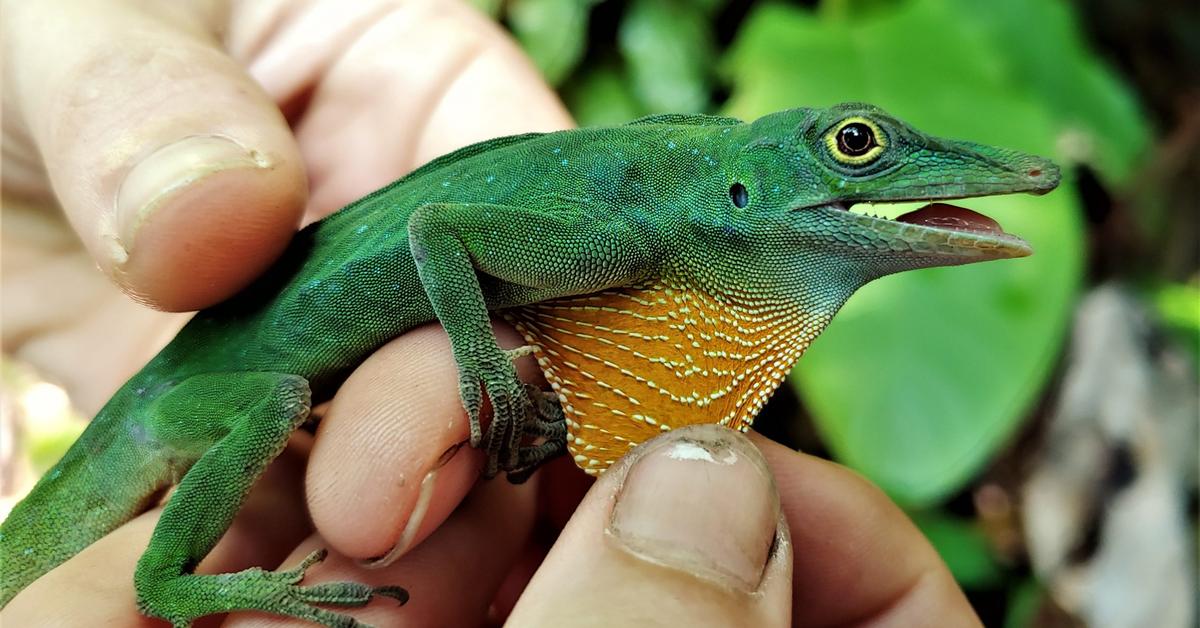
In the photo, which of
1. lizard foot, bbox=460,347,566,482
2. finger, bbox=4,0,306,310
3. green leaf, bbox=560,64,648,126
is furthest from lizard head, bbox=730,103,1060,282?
green leaf, bbox=560,64,648,126

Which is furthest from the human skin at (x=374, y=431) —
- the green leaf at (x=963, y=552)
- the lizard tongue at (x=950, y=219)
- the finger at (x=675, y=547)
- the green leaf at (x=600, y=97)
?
the green leaf at (x=963, y=552)

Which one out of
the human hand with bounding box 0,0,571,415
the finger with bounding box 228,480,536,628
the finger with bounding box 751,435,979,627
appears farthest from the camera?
the finger with bounding box 751,435,979,627

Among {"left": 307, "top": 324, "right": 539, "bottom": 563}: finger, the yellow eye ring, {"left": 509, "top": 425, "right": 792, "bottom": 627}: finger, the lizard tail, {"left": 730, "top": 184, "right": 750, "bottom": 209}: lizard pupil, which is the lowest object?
the lizard tail

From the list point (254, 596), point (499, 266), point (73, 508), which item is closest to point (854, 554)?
point (499, 266)

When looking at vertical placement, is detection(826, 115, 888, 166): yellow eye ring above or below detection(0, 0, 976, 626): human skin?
above

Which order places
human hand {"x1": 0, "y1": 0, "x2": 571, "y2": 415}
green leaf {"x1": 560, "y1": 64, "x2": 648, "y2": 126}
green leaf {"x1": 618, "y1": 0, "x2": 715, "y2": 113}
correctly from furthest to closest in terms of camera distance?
green leaf {"x1": 560, "y1": 64, "x2": 648, "y2": 126} < green leaf {"x1": 618, "y1": 0, "x2": 715, "y2": 113} < human hand {"x1": 0, "y1": 0, "x2": 571, "y2": 415}

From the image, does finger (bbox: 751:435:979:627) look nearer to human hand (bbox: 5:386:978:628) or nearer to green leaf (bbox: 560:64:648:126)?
human hand (bbox: 5:386:978:628)

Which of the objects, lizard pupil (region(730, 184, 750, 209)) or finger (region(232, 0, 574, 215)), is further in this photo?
finger (region(232, 0, 574, 215))

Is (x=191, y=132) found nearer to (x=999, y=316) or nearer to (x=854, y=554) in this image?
(x=854, y=554)
